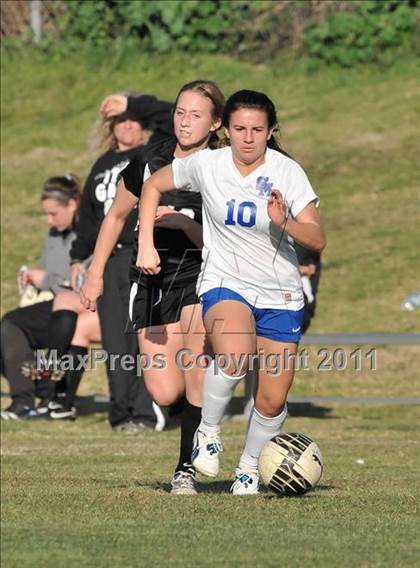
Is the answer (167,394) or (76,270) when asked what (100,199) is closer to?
(76,270)

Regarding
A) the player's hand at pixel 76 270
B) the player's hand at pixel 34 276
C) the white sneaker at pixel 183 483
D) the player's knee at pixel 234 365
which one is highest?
the player's knee at pixel 234 365

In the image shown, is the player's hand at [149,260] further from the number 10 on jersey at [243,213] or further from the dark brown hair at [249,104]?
the dark brown hair at [249,104]

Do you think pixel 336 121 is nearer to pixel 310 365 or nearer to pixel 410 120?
pixel 410 120

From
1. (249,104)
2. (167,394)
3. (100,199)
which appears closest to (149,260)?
(249,104)

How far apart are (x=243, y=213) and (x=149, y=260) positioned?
0.54m

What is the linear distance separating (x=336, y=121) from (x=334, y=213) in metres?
2.69

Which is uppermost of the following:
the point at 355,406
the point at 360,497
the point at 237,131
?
the point at 237,131

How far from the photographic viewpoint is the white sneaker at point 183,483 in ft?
25.7

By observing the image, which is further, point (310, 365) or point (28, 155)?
point (28, 155)

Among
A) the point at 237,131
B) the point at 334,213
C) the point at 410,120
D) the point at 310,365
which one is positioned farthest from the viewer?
the point at 410,120

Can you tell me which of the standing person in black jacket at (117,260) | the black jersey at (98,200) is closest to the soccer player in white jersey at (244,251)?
the standing person in black jacket at (117,260)

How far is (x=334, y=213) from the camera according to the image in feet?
66.5

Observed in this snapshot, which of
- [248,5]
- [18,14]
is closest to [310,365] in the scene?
[248,5]

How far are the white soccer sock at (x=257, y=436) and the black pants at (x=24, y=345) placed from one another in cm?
600
